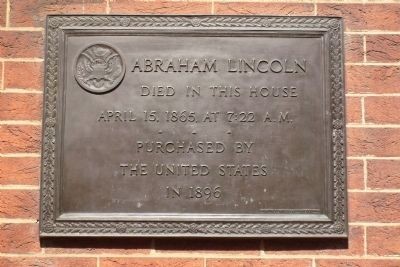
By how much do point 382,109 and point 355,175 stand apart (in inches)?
14.7

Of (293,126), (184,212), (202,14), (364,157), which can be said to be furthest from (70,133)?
(364,157)

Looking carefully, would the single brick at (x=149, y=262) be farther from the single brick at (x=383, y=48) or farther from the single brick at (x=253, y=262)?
the single brick at (x=383, y=48)

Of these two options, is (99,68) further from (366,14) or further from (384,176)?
(384,176)

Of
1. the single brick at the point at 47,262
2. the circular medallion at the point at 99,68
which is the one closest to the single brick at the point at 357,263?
the single brick at the point at 47,262

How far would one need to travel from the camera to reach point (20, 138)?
2602 mm

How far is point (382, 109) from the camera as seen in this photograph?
263 cm

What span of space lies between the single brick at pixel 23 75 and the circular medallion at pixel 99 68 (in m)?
0.21

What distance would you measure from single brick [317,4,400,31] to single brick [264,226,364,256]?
1117mm

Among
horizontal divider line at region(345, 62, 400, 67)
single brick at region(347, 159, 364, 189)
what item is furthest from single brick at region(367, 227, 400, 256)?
horizontal divider line at region(345, 62, 400, 67)

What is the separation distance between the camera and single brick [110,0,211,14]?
8.81 feet

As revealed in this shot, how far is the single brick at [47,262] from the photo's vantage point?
2.54 metres

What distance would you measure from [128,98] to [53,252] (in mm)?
864

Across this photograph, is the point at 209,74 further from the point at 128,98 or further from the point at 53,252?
the point at 53,252

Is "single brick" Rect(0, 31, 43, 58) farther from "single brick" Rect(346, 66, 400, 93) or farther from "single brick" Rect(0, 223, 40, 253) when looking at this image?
"single brick" Rect(346, 66, 400, 93)
